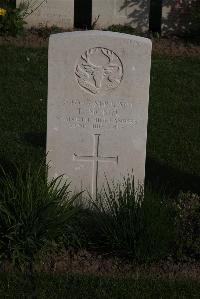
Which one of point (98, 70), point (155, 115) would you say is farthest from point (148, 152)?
point (98, 70)

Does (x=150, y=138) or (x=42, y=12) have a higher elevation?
(x=42, y=12)

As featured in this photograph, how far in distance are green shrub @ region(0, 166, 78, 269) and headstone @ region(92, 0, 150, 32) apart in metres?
6.16

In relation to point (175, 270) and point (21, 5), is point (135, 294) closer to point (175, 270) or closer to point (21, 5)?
Result: point (175, 270)

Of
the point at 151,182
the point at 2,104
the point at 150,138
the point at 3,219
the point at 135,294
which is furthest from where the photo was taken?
the point at 2,104

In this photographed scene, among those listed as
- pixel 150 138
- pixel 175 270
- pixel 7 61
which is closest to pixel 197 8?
pixel 7 61

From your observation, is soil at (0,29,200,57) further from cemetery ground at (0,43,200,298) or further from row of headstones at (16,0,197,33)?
row of headstones at (16,0,197,33)

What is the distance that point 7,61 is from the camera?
1007cm

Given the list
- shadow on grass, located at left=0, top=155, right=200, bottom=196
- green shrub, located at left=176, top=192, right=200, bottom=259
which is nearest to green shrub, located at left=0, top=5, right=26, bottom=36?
shadow on grass, located at left=0, top=155, right=200, bottom=196

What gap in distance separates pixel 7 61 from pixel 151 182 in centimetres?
363

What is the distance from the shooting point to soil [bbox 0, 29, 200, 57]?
1077cm

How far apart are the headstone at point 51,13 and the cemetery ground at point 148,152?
1.01 metres

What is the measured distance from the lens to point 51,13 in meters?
11.5

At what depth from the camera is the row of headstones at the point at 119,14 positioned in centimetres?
1141

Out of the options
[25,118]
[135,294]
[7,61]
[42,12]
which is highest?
[42,12]
